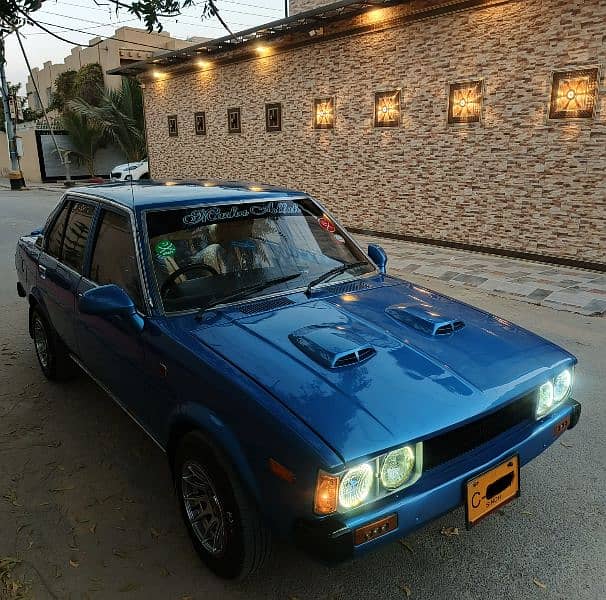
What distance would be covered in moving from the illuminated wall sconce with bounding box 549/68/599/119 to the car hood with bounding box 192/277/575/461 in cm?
683

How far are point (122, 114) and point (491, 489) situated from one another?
90.3ft

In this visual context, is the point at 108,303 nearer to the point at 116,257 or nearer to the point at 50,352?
the point at 116,257

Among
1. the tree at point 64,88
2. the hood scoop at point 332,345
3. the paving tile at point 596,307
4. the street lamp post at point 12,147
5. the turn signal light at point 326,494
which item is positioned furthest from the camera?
the tree at point 64,88

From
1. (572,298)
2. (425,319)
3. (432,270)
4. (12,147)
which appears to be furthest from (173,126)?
(425,319)

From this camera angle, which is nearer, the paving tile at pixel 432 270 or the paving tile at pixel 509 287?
the paving tile at pixel 509 287

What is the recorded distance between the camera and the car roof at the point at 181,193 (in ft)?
10.6

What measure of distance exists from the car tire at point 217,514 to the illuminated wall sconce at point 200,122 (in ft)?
52.4

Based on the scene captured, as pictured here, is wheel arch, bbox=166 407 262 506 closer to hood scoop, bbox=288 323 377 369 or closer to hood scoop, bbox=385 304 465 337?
hood scoop, bbox=288 323 377 369

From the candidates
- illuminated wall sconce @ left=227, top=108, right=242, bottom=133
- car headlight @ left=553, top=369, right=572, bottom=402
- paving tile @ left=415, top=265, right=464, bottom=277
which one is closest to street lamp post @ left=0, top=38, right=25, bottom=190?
illuminated wall sconce @ left=227, top=108, right=242, bottom=133

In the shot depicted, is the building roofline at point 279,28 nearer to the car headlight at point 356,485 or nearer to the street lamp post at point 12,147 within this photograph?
the car headlight at point 356,485

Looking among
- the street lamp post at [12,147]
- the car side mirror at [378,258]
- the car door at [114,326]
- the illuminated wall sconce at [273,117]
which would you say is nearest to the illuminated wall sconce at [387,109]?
the illuminated wall sconce at [273,117]

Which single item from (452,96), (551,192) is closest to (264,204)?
(551,192)

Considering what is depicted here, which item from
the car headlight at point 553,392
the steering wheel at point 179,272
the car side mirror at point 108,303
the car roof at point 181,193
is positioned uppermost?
the car roof at point 181,193

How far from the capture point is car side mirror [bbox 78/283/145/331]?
2746 mm
